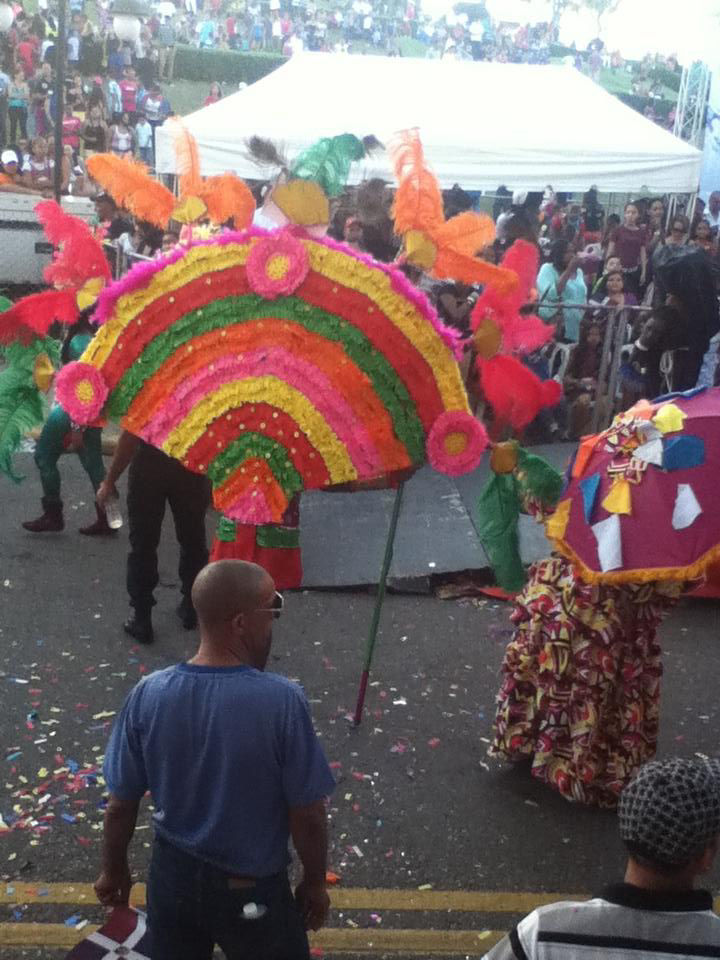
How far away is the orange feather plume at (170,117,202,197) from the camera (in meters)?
3.49

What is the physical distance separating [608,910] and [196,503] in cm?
370

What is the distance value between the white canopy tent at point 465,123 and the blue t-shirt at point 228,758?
803 centimetres

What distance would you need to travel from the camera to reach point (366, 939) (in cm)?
328

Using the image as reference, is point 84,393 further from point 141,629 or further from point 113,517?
point 113,517

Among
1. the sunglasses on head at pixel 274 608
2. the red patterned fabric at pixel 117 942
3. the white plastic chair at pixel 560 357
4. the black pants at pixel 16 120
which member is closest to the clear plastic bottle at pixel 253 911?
the sunglasses on head at pixel 274 608

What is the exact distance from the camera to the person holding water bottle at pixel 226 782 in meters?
2.20

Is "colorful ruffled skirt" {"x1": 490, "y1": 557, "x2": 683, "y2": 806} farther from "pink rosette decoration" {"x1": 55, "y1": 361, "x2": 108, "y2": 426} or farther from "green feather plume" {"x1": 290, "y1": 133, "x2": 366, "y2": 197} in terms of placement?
"pink rosette decoration" {"x1": 55, "y1": 361, "x2": 108, "y2": 426}

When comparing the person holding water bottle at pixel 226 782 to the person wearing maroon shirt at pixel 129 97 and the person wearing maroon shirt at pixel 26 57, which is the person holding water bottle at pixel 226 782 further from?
the person wearing maroon shirt at pixel 26 57

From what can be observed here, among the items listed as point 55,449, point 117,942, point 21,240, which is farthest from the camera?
point 21,240

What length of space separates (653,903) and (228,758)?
2.85ft

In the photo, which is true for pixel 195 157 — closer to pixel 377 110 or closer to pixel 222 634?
pixel 222 634

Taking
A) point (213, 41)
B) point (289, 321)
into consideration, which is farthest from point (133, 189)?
point (213, 41)

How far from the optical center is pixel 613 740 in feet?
13.0

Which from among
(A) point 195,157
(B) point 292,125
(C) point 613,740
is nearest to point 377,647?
(C) point 613,740
